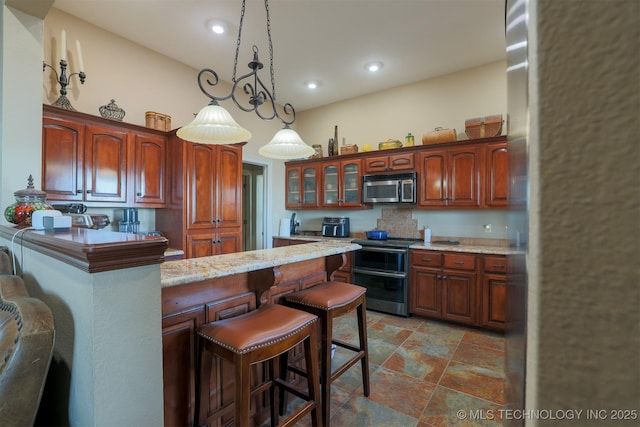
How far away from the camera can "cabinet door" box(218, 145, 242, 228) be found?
339cm

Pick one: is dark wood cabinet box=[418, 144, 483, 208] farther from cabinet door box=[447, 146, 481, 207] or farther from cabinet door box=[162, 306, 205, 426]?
cabinet door box=[162, 306, 205, 426]

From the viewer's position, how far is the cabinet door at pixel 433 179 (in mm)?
3514

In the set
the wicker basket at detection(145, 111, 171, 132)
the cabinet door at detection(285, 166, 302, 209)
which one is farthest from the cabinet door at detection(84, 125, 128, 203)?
the cabinet door at detection(285, 166, 302, 209)

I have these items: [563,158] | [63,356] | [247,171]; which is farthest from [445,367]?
[247,171]

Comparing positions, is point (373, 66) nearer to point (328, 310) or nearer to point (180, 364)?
point (328, 310)

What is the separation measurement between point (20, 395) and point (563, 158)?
1.18 metres

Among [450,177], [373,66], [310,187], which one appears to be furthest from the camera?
[310,187]

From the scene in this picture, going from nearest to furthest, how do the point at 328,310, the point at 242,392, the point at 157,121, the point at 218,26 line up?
1. the point at 242,392
2. the point at 328,310
3. the point at 218,26
4. the point at 157,121

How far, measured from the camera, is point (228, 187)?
3.50 metres

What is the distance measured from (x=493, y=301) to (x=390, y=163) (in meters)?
2.06

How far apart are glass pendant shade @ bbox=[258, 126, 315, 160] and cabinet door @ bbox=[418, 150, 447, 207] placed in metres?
1.93

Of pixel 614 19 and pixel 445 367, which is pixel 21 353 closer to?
pixel 614 19

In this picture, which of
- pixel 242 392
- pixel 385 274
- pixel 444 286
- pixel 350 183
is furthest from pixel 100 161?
pixel 444 286

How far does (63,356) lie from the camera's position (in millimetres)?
929
